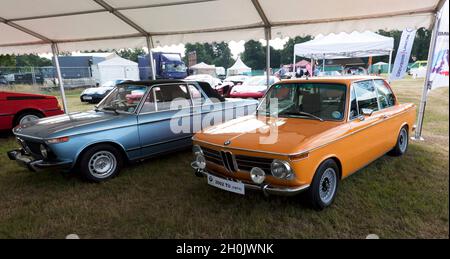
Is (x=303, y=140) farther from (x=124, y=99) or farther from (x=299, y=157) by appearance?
(x=124, y=99)

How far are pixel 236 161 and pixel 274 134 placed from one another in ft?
1.88

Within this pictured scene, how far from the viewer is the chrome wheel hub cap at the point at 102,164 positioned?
4504 millimetres

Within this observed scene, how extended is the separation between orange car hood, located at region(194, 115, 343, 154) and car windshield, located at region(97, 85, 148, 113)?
184 centimetres

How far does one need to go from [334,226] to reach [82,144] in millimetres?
3662

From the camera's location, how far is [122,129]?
466 cm

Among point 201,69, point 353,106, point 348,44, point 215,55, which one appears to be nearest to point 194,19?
point 353,106

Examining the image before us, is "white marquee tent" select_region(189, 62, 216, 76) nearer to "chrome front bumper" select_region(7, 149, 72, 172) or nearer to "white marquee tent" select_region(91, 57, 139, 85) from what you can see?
"white marquee tent" select_region(91, 57, 139, 85)

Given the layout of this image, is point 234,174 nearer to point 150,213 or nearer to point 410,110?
point 150,213

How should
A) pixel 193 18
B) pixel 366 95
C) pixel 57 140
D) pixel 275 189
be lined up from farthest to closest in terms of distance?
pixel 193 18 → pixel 366 95 → pixel 57 140 → pixel 275 189

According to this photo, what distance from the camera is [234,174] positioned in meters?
3.42

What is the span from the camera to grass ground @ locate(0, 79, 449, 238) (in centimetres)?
314

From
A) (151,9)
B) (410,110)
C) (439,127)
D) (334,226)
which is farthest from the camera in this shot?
(439,127)
